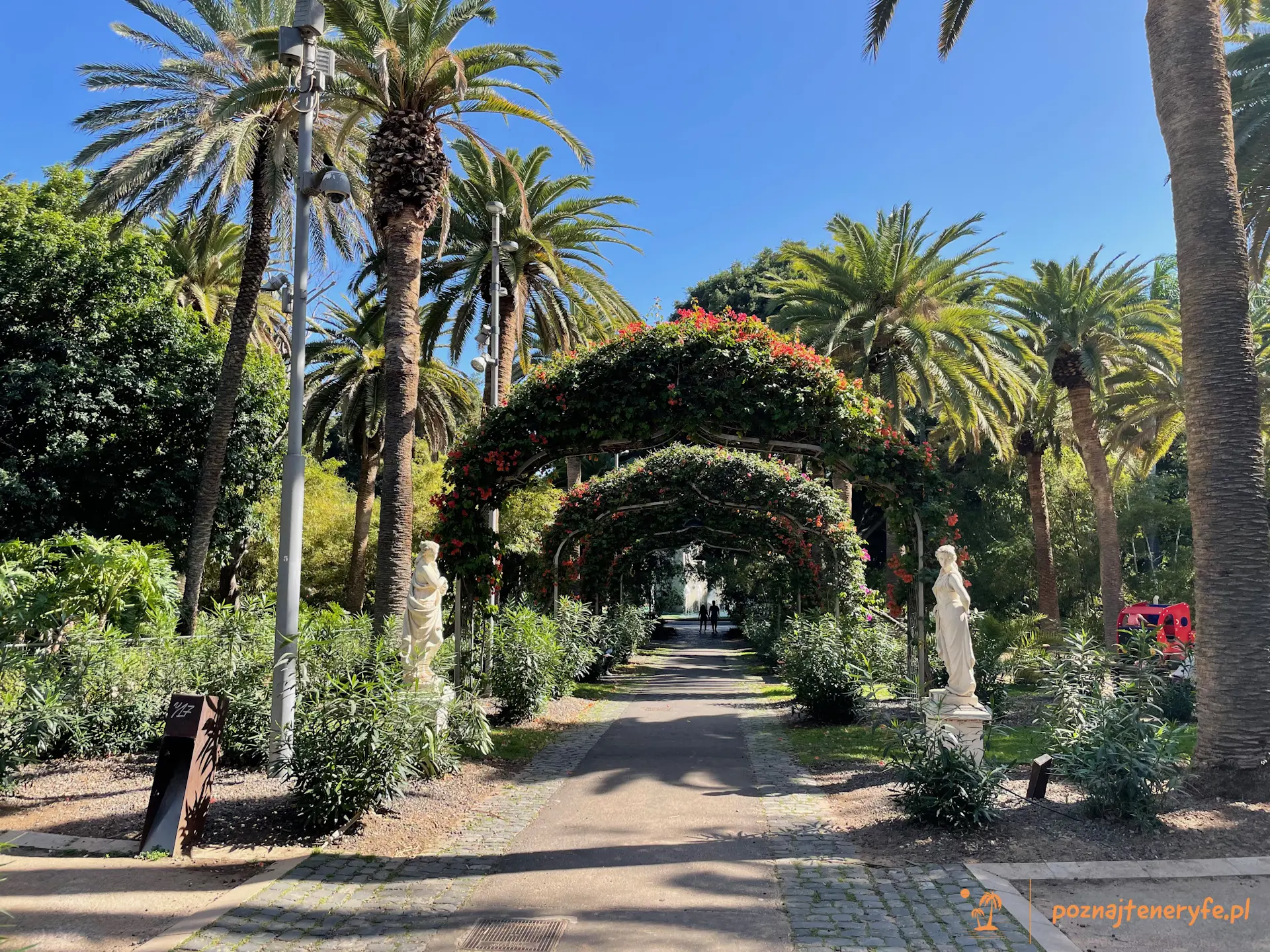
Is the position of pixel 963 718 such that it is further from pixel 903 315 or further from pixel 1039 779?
pixel 903 315

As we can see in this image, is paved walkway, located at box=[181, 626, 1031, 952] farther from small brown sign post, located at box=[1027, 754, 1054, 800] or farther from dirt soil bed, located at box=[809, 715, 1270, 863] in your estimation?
small brown sign post, located at box=[1027, 754, 1054, 800]

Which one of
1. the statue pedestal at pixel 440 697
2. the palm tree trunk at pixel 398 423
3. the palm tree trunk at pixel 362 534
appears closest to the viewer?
the statue pedestal at pixel 440 697

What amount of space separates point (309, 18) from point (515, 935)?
27.1ft

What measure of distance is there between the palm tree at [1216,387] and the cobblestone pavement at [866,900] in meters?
3.26

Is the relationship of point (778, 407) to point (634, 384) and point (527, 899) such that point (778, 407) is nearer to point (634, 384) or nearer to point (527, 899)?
point (634, 384)

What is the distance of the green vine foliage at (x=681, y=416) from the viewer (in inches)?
387

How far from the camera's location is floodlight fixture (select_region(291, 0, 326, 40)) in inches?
314

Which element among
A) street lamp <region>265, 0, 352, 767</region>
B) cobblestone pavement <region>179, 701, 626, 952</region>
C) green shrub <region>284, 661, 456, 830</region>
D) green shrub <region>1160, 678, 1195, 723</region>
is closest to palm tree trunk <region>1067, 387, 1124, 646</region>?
green shrub <region>1160, 678, 1195, 723</region>

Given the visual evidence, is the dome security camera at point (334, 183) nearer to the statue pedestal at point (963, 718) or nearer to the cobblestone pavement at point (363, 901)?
the cobblestone pavement at point (363, 901)

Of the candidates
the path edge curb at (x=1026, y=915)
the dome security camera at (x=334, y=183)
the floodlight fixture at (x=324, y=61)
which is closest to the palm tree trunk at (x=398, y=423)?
the dome security camera at (x=334, y=183)

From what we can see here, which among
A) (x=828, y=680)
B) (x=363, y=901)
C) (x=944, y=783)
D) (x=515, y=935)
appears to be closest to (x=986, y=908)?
(x=944, y=783)

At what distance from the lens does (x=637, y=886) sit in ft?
16.6

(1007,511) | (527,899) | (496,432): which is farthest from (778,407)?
(1007,511)

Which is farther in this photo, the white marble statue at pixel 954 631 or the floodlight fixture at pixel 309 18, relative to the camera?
the floodlight fixture at pixel 309 18
